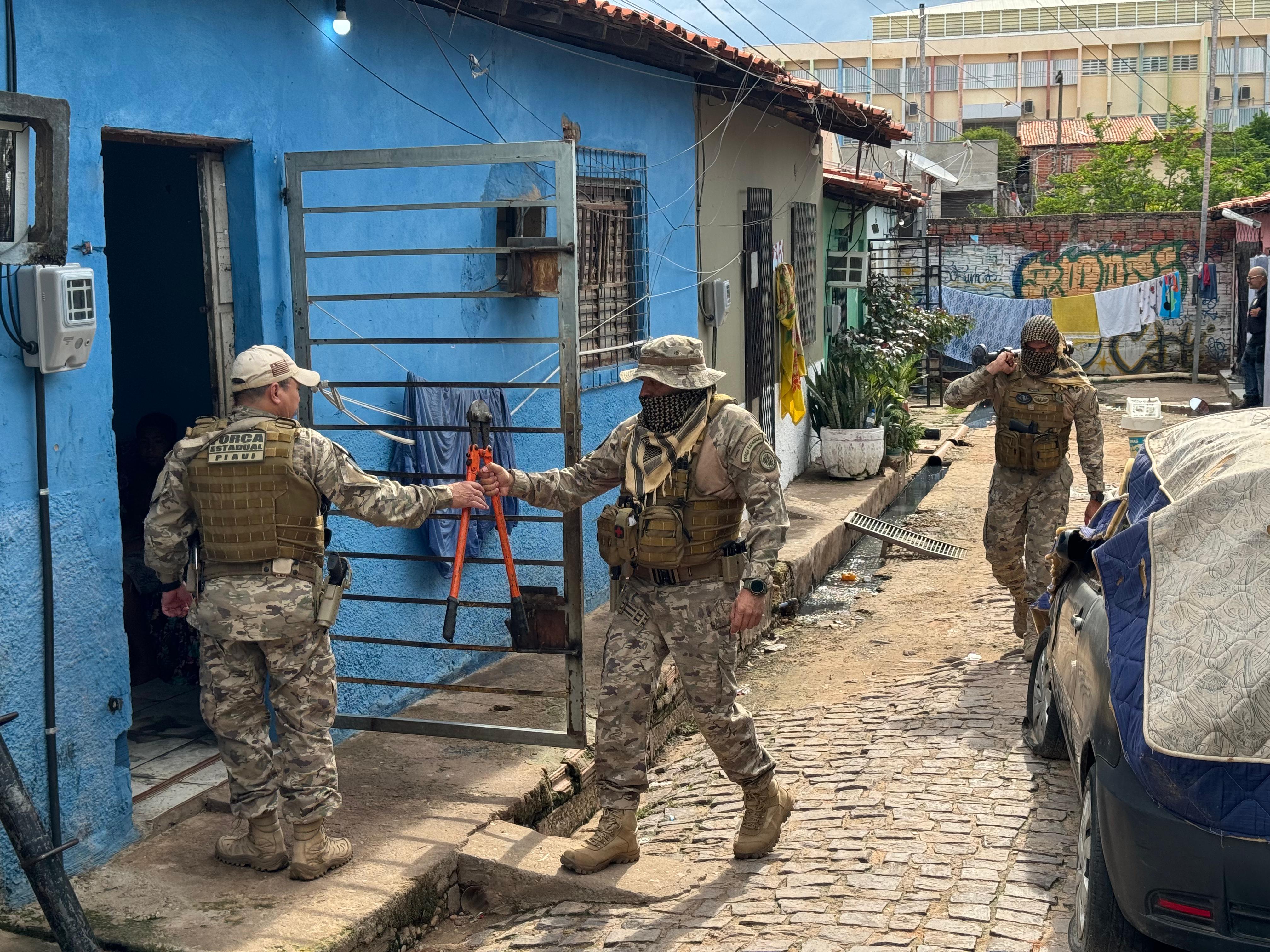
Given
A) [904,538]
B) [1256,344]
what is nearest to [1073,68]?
[1256,344]

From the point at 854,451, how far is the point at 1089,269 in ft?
45.6

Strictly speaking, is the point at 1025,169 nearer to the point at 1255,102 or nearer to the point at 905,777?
the point at 1255,102

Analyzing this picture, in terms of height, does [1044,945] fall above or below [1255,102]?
below

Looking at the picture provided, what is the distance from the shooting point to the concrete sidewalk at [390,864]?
402 centimetres

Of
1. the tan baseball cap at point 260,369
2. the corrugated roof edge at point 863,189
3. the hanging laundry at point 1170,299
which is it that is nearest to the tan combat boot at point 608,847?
the tan baseball cap at point 260,369

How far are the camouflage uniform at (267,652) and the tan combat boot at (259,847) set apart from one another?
0.20 feet

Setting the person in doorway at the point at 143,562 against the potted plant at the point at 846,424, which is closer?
the person in doorway at the point at 143,562

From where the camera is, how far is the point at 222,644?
4.23m

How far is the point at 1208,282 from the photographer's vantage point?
23781 mm

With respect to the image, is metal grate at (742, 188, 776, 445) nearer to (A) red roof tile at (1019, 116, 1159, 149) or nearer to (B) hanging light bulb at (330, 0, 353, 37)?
(B) hanging light bulb at (330, 0, 353, 37)

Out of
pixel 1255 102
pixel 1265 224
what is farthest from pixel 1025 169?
pixel 1255 102

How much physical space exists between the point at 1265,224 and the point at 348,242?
17.8m

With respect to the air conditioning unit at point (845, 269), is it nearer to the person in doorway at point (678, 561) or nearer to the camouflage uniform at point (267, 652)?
the person in doorway at point (678, 561)

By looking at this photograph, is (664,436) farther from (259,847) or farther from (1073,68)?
(1073,68)
